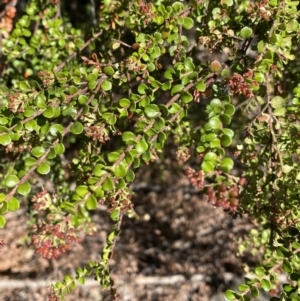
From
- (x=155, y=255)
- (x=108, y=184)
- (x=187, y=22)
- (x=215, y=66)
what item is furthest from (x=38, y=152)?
(x=155, y=255)

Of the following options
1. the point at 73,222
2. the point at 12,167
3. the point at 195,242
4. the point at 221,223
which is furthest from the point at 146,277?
the point at 73,222

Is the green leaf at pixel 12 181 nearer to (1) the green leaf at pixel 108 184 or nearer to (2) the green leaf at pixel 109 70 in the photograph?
(1) the green leaf at pixel 108 184

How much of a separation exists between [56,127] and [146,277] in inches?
104

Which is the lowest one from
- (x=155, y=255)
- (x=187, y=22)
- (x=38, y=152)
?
(x=155, y=255)

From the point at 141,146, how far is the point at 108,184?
0.17 meters

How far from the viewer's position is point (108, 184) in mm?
1236

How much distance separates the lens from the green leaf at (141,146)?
52.6 inches

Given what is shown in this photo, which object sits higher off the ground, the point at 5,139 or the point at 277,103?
the point at 5,139

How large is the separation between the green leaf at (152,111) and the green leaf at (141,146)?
0.13 metres

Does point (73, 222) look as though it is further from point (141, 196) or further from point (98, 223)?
point (141, 196)

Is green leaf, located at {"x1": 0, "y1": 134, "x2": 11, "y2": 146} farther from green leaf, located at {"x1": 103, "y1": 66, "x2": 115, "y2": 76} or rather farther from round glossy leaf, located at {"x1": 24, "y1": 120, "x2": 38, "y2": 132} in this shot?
green leaf, located at {"x1": 103, "y1": 66, "x2": 115, "y2": 76}

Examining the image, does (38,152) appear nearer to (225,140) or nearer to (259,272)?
(225,140)

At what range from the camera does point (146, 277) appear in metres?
3.87

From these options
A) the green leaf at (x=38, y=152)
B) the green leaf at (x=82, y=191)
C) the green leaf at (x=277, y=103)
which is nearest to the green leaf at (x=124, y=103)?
the green leaf at (x=38, y=152)
